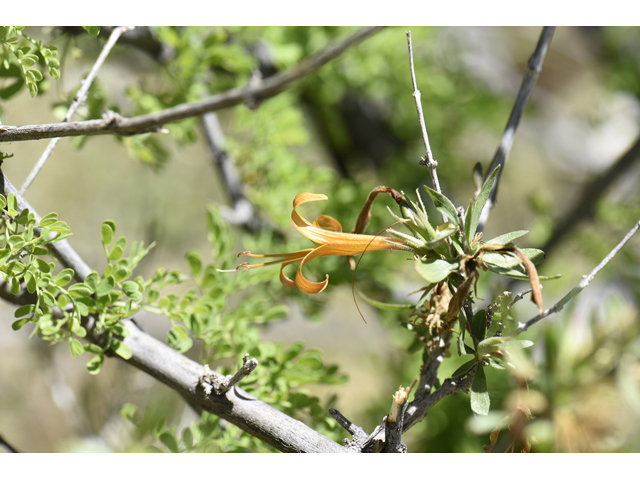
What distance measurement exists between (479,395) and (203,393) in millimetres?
223

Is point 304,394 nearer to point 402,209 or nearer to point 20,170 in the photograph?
point 402,209

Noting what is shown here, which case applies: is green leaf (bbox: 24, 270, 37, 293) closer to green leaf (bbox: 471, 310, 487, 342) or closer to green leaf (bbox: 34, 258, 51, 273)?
green leaf (bbox: 34, 258, 51, 273)

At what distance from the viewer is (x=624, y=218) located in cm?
98

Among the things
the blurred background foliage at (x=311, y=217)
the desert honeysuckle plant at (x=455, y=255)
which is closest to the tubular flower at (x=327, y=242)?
the desert honeysuckle plant at (x=455, y=255)

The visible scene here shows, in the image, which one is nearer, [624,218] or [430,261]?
[430,261]

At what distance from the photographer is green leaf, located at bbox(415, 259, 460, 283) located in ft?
0.93

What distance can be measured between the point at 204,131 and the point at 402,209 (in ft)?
1.89

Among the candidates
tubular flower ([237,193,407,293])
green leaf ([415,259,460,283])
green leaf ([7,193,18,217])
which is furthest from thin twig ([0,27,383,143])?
green leaf ([415,259,460,283])

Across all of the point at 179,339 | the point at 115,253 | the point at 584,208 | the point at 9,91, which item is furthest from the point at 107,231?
the point at 584,208

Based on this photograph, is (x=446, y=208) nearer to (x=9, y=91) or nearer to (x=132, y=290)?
(x=132, y=290)

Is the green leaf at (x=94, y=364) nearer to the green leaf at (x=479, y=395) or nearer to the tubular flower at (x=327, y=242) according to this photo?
the tubular flower at (x=327, y=242)

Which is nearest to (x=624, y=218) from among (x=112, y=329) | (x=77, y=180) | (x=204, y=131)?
(x=204, y=131)

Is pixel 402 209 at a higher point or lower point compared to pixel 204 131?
lower

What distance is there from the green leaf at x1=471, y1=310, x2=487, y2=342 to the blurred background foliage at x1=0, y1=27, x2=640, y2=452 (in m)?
0.04
